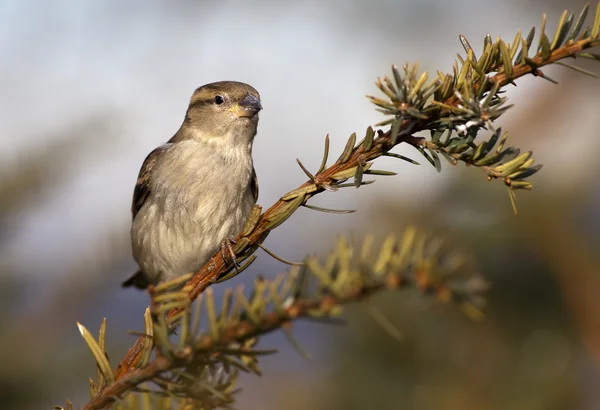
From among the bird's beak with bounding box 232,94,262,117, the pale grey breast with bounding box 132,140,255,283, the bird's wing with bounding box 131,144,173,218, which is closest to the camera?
the pale grey breast with bounding box 132,140,255,283

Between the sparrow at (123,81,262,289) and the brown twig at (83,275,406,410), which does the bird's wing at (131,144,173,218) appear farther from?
the brown twig at (83,275,406,410)

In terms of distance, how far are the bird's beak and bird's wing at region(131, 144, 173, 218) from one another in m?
0.48

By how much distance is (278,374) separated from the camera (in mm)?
2414

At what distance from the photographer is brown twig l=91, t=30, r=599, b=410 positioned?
41.5 inches

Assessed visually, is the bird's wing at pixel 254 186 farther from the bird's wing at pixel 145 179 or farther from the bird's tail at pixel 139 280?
the bird's tail at pixel 139 280

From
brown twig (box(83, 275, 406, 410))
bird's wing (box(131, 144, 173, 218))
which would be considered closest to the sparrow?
bird's wing (box(131, 144, 173, 218))

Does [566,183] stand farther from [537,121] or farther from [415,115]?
[415,115]

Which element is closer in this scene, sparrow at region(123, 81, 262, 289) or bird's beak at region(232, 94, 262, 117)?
sparrow at region(123, 81, 262, 289)

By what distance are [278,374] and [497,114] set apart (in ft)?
5.08

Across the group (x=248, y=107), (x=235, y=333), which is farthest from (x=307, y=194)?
(x=248, y=107)

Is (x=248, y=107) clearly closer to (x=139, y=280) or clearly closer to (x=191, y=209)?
(x=191, y=209)

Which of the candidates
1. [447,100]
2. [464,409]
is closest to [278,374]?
[464,409]

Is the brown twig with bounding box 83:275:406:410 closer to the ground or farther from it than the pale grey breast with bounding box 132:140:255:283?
closer to the ground

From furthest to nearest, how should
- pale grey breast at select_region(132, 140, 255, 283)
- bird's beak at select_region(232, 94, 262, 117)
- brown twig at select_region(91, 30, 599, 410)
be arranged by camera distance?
bird's beak at select_region(232, 94, 262, 117), pale grey breast at select_region(132, 140, 255, 283), brown twig at select_region(91, 30, 599, 410)
